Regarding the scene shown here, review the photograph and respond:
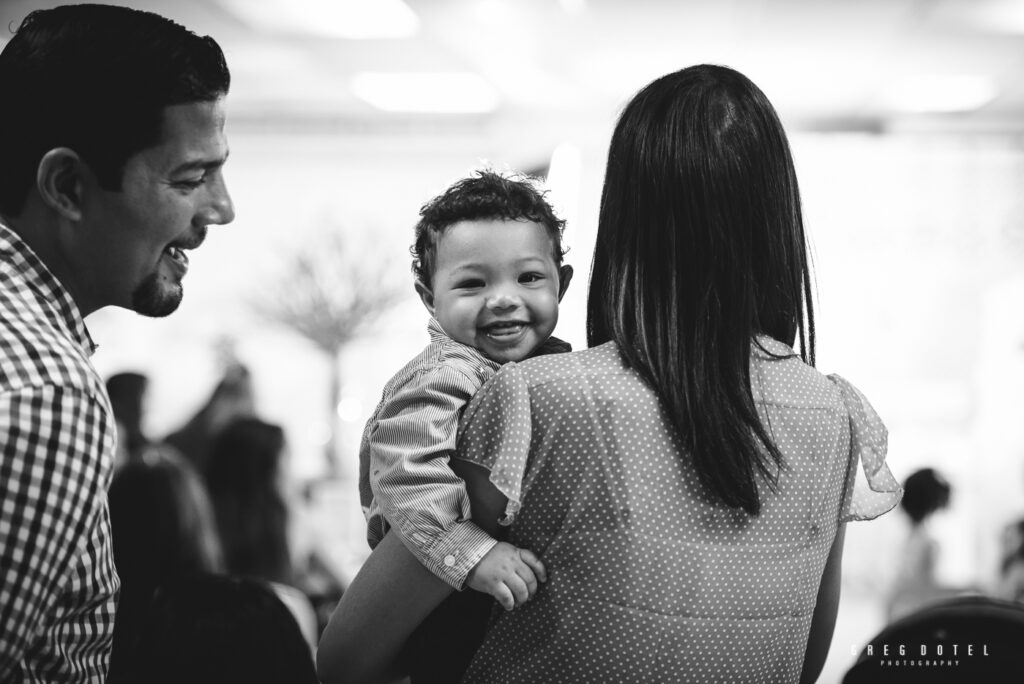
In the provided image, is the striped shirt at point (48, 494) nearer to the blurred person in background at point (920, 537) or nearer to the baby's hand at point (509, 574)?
the baby's hand at point (509, 574)

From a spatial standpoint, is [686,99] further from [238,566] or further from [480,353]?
[238,566]

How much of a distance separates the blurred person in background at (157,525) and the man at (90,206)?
56.6 inches

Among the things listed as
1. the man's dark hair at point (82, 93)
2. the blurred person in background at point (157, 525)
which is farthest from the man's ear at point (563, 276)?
the blurred person in background at point (157, 525)

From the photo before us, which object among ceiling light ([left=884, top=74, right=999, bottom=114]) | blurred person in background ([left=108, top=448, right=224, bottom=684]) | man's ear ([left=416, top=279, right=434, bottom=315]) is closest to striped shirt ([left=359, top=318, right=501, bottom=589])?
man's ear ([left=416, top=279, right=434, bottom=315])

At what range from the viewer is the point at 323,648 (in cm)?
105

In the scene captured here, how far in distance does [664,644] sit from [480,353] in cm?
48

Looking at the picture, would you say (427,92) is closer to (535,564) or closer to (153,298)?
(153,298)

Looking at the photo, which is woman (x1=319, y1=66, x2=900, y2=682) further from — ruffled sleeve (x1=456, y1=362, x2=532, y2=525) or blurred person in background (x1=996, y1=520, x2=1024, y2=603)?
blurred person in background (x1=996, y1=520, x2=1024, y2=603)

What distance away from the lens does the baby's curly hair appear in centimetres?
136

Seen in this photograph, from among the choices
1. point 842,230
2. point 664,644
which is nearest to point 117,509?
point 664,644

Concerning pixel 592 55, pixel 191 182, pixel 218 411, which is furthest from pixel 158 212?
pixel 592 55

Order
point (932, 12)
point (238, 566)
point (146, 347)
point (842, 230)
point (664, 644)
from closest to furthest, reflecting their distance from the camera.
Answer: point (664, 644) → point (238, 566) → point (932, 12) → point (842, 230) → point (146, 347)

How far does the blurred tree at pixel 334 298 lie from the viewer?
5855 millimetres

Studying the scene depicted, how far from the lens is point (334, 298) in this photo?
19.4ft
